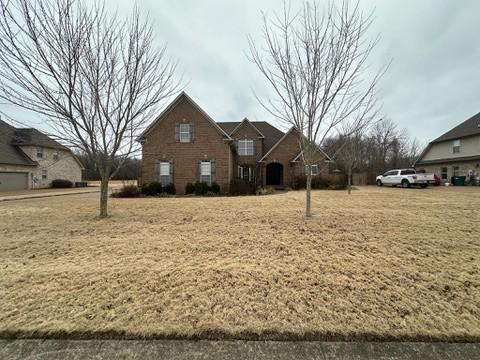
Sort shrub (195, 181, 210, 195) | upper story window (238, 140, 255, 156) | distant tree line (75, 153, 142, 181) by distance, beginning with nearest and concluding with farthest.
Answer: distant tree line (75, 153, 142, 181) → shrub (195, 181, 210, 195) → upper story window (238, 140, 255, 156)

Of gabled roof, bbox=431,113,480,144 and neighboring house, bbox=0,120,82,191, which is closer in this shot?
neighboring house, bbox=0,120,82,191

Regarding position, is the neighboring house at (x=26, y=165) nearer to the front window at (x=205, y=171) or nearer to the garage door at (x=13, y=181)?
the garage door at (x=13, y=181)

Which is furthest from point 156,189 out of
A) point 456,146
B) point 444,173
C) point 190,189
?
point 456,146

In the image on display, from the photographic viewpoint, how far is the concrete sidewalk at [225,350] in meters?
2.26

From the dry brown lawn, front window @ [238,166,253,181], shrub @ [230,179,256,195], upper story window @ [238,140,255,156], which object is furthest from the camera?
upper story window @ [238,140,255,156]

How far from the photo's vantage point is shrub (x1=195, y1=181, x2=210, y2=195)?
696 inches

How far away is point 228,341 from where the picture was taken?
245 centimetres

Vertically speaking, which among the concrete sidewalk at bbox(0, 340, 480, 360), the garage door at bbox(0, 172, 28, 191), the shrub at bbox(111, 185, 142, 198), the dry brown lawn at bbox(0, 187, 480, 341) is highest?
the garage door at bbox(0, 172, 28, 191)

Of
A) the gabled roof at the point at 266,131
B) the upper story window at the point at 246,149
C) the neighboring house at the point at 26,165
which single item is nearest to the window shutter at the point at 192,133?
the upper story window at the point at 246,149

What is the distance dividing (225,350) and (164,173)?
17788mm

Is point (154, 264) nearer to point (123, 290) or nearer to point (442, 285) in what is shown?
point (123, 290)

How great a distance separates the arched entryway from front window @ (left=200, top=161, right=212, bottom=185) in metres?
9.11

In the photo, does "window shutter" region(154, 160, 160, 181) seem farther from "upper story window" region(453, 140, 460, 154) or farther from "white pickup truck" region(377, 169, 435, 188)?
"upper story window" region(453, 140, 460, 154)

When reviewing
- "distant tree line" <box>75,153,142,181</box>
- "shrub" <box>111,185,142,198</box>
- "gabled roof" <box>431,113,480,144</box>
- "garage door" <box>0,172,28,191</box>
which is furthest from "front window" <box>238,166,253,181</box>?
"gabled roof" <box>431,113,480,144</box>
